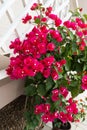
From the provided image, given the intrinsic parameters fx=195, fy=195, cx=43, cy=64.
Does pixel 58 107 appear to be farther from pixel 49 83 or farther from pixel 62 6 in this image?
pixel 62 6

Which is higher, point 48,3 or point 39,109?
point 48,3

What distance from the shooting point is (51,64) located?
1257mm

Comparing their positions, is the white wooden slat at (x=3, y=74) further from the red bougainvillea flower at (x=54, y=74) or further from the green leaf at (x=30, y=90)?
the red bougainvillea flower at (x=54, y=74)

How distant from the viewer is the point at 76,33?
1.33 meters

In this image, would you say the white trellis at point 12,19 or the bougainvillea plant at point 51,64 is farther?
the white trellis at point 12,19

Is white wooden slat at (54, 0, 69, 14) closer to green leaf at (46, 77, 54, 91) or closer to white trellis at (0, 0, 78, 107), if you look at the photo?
white trellis at (0, 0, 78, 107)

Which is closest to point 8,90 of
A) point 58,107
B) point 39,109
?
point 39,109

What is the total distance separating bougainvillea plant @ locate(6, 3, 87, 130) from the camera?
1.22 m

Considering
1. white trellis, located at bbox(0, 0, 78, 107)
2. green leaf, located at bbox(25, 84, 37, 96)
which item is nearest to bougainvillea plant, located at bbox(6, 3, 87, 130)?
green leaf, located at bbox(25, 84, 37, 96)

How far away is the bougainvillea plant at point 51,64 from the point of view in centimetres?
122

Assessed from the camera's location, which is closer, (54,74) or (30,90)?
(54,74)

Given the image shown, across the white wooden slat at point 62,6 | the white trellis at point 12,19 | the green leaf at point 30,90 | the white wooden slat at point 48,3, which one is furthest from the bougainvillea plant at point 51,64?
the white wooden slat at point 62,6

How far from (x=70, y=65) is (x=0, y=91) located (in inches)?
21.0

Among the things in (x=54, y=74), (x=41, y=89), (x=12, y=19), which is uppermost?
(x=12, y=19)
